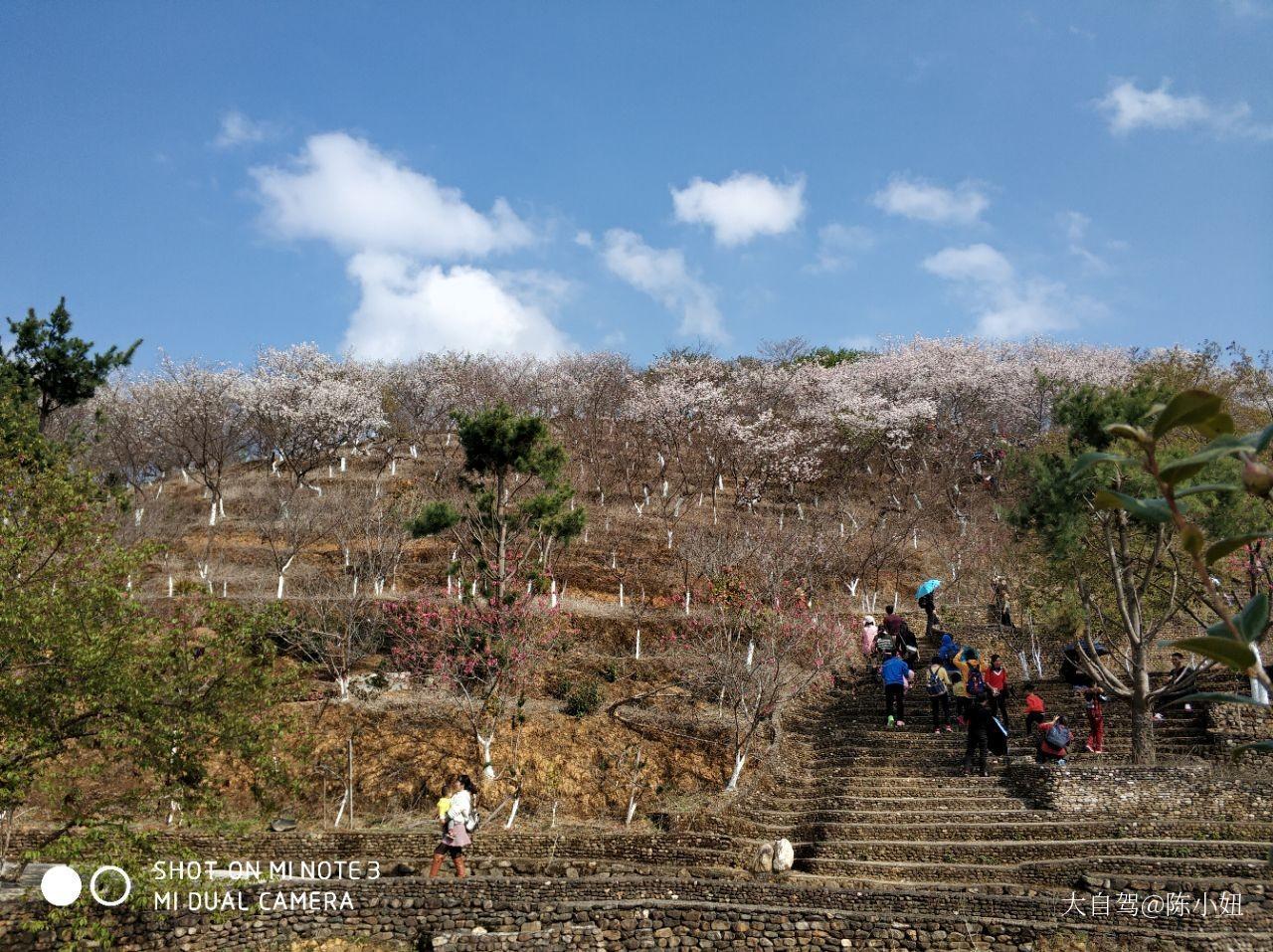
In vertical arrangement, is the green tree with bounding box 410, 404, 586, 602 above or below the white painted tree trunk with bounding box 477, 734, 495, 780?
above

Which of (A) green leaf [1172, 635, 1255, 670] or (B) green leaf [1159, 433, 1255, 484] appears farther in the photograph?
(A) green leaf [1172, 635, 1255, 670]

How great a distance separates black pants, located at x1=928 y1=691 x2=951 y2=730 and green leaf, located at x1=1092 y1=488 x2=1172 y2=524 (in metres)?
17.9

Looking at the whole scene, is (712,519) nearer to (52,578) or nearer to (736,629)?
(736,629)

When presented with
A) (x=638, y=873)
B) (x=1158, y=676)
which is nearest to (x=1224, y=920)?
(x=638, y=873)

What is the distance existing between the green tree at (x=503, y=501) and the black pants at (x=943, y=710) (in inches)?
345

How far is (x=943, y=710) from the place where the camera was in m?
19.5

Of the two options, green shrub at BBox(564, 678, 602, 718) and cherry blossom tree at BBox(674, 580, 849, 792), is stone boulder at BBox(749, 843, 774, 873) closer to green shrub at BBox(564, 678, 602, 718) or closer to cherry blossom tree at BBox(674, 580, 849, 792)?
cherry blossom tree at BBox(674, 580, 849, 792)

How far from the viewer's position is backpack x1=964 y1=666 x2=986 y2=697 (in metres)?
16.1

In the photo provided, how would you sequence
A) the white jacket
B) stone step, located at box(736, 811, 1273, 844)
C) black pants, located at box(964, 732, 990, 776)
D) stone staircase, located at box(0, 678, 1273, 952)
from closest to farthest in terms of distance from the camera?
stone staircase, located at box(0, 678, 1273, 952), the white jacket, stone step, located at box(736, 811, 1273, 844), black pants, located at box(964, 732, 990, 776)

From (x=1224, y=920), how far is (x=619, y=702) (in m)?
13.1

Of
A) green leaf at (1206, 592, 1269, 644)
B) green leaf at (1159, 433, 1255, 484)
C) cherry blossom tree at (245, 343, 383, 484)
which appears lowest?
green leaf at (1206, 592, 1269, 644)

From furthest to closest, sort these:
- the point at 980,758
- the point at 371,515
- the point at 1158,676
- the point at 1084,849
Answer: the point at 371,515 → the point at 1158,676 → the point at 980,758 → the point at 1084,849

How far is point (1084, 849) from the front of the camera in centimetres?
1346

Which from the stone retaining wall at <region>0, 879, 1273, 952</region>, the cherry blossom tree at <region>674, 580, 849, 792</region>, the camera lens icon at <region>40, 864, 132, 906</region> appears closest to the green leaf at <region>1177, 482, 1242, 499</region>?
the stone retaining wall at <region>0, 879, 1273, 952</region>
